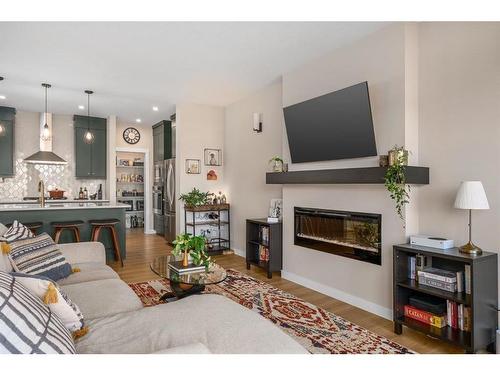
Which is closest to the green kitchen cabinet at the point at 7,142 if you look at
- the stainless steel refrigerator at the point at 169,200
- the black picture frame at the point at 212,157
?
the stainless steel refrigerator at the point at 169,200

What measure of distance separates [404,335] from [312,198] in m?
1.71

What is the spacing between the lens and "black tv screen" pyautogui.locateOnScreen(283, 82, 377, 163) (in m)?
3.08

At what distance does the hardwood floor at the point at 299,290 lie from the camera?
248 centimetres

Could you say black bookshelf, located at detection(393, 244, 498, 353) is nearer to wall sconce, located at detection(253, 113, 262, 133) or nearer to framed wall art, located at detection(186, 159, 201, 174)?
wall sconce, located at detection(253, 113, 262, 133)

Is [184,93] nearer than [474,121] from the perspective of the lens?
No

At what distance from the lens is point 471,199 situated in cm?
227

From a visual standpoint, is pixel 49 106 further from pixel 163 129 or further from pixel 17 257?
pixel 17 257

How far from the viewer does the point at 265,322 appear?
1.70 m

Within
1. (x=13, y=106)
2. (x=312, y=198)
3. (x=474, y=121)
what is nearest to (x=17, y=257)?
(x=312, y=198)

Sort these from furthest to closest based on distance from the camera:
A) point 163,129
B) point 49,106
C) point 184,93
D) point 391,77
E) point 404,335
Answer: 1. point 163,129
2. point 49,106
3. point 184,93
4. point 391,77
5. point 404,335

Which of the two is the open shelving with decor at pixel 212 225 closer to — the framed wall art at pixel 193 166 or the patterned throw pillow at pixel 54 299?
the framed wall art at pixel 193 166

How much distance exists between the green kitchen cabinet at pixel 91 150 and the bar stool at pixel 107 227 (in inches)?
92.4

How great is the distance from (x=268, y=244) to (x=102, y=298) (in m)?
2.52

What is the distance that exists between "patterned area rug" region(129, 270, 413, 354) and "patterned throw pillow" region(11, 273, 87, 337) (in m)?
1.60
